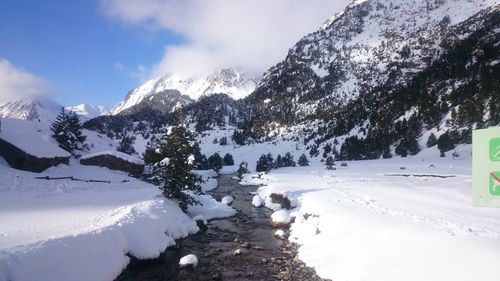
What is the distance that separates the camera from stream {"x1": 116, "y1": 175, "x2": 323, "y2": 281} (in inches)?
957

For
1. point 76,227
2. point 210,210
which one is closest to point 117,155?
point 210,210

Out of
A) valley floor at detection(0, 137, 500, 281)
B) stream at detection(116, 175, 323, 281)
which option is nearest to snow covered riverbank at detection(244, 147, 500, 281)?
valley floor at detection(0, 137, 500, 281)

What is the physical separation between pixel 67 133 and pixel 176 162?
34.2 meters

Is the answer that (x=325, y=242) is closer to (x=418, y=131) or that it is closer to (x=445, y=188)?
(x=445, y=188)

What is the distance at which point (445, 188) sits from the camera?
4325 cm

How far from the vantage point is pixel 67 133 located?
63938 mm

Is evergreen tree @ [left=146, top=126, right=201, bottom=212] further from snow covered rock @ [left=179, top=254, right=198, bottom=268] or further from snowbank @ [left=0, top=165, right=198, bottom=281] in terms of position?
snow covered rock @ [left=179, top=254, right=198, bottom=268]

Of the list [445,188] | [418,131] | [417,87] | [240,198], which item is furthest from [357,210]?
[417,87]

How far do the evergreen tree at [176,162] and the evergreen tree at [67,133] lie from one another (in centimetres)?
3043

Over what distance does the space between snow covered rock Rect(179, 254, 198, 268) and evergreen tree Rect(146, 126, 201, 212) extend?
13.6 metres

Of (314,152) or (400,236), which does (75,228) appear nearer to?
(400,236)

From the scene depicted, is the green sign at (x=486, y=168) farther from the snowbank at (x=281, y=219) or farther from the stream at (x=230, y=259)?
the snowbank at (x=281, y=219)

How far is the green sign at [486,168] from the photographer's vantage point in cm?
916

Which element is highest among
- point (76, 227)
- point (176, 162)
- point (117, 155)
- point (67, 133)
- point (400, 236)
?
point (67, 133)
